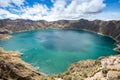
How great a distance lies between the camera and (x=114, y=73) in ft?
190

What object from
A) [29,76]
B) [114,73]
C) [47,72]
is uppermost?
[47,72]

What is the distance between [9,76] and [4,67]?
6006mm

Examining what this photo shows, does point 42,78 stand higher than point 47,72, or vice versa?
point 47,72

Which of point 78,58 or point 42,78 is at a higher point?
point 78,58

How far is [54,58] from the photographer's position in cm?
14212

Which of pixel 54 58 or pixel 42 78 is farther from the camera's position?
pixel 54 58

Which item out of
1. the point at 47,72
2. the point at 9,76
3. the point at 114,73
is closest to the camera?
the point at 114,73

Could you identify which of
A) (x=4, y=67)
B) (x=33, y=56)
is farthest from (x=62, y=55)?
(x=4, y=67)

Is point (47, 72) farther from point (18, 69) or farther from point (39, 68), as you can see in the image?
point (18, 69)

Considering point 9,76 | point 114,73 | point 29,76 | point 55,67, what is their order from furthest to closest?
point 55,67, point 29,76, point 9,76, point 114,73

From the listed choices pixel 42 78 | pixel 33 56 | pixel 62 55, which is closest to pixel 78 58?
pixel 62 55

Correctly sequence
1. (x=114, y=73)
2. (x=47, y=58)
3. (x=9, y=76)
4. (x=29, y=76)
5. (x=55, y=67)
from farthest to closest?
(x=47, y=58), (x=55, y=67), (x=29, y=76), (x=9, y=76), (x=114, y=73)

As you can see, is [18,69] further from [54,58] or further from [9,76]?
[54,58]

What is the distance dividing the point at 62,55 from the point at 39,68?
38.1 m
